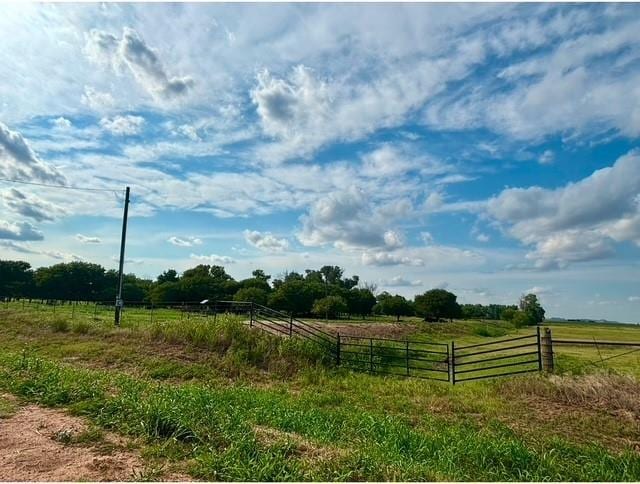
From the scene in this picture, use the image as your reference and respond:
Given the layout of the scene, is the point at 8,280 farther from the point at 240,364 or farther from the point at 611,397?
the point at 611,397

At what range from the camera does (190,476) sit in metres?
4.62

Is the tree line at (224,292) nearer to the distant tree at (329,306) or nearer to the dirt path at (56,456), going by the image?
the distant tree at (329,306)

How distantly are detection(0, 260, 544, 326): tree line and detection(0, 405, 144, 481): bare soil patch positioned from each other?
6672 centimetres

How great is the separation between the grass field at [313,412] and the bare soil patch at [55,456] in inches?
13.6

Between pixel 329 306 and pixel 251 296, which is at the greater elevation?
pixel 251 296

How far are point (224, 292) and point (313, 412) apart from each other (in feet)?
275

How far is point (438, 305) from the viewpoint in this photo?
279ft

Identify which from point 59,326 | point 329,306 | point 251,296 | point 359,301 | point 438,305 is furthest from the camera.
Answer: point 359,301

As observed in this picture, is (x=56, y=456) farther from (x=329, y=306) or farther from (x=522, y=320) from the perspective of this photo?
(x=522, y=320)

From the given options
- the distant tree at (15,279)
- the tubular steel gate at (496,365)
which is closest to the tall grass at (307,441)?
the tubular steel gate at (496,365)

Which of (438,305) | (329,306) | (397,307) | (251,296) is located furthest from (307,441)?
(397,307)

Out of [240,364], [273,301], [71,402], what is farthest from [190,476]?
[273,301]

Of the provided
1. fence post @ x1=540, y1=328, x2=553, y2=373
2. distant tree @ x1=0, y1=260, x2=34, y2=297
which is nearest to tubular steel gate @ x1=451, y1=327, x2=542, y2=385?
fence post @ x1=540, y1=328, x2=553, y2=373

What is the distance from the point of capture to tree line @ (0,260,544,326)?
79438mm
